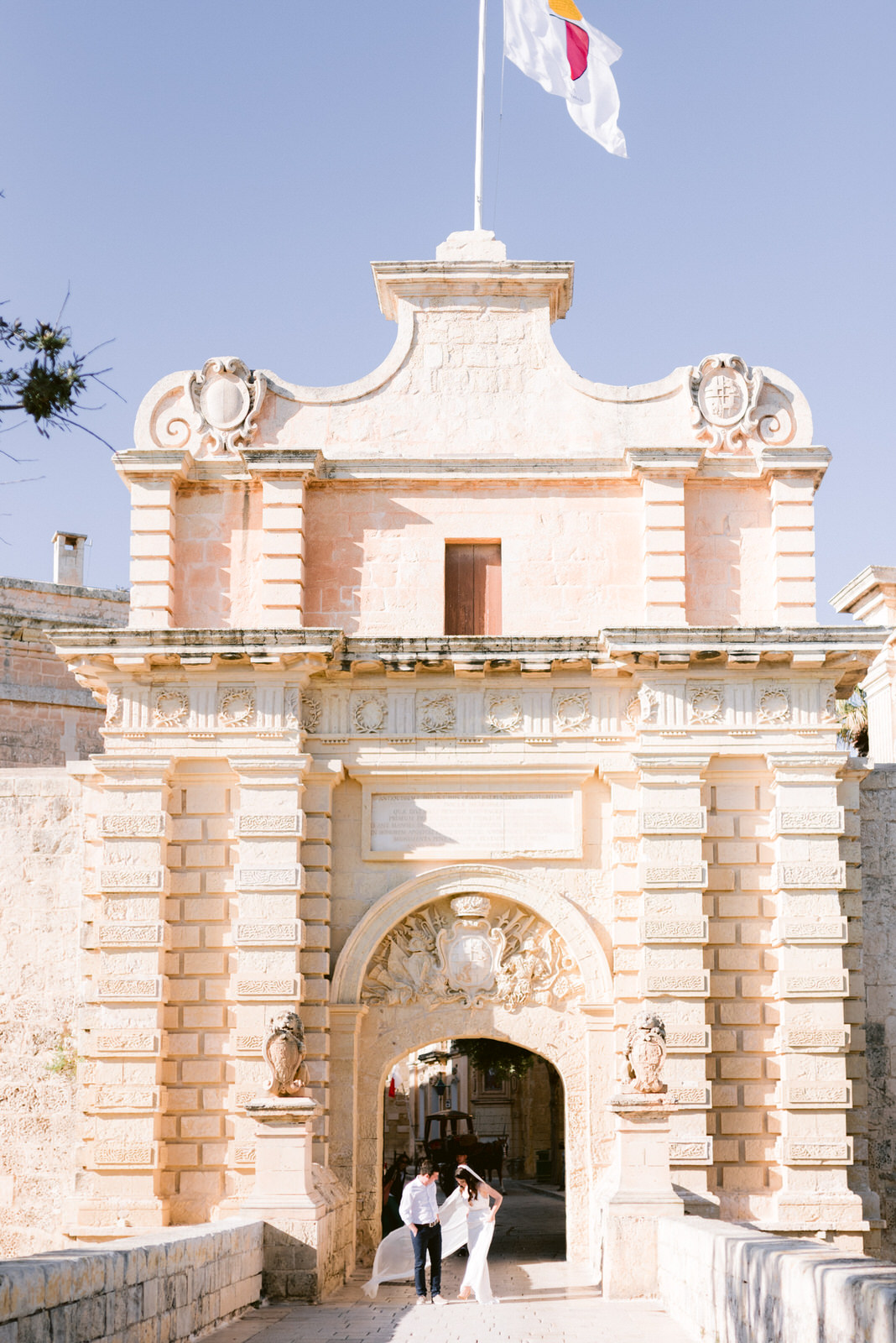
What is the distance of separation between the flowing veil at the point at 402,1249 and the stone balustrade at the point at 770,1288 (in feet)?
9.40

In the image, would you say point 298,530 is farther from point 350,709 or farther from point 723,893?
point 723,893

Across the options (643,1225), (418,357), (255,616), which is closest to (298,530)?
(255,616)

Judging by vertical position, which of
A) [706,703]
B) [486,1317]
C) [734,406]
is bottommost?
[486,1317]

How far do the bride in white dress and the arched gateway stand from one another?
61.3 inches

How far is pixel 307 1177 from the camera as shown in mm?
14852

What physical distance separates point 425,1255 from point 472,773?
15.9ft

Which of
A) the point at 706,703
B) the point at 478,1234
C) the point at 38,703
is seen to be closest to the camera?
the point at 478,1234

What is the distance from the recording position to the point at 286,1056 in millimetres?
15008

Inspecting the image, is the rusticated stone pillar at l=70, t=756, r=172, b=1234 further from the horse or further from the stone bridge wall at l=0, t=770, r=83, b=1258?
the horse

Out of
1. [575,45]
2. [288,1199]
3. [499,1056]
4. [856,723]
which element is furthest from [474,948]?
[856,723]

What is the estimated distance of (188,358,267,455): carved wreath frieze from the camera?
1786cm

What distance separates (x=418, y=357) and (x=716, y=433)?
3374 mm

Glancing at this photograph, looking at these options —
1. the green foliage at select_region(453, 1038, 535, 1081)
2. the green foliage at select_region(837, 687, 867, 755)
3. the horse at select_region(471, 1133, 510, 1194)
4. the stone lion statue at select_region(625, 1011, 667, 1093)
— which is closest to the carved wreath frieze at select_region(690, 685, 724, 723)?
the stone lion statue at select_region(625, 1011, 667, 1093)

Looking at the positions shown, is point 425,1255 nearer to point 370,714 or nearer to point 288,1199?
A: point 288,1199
